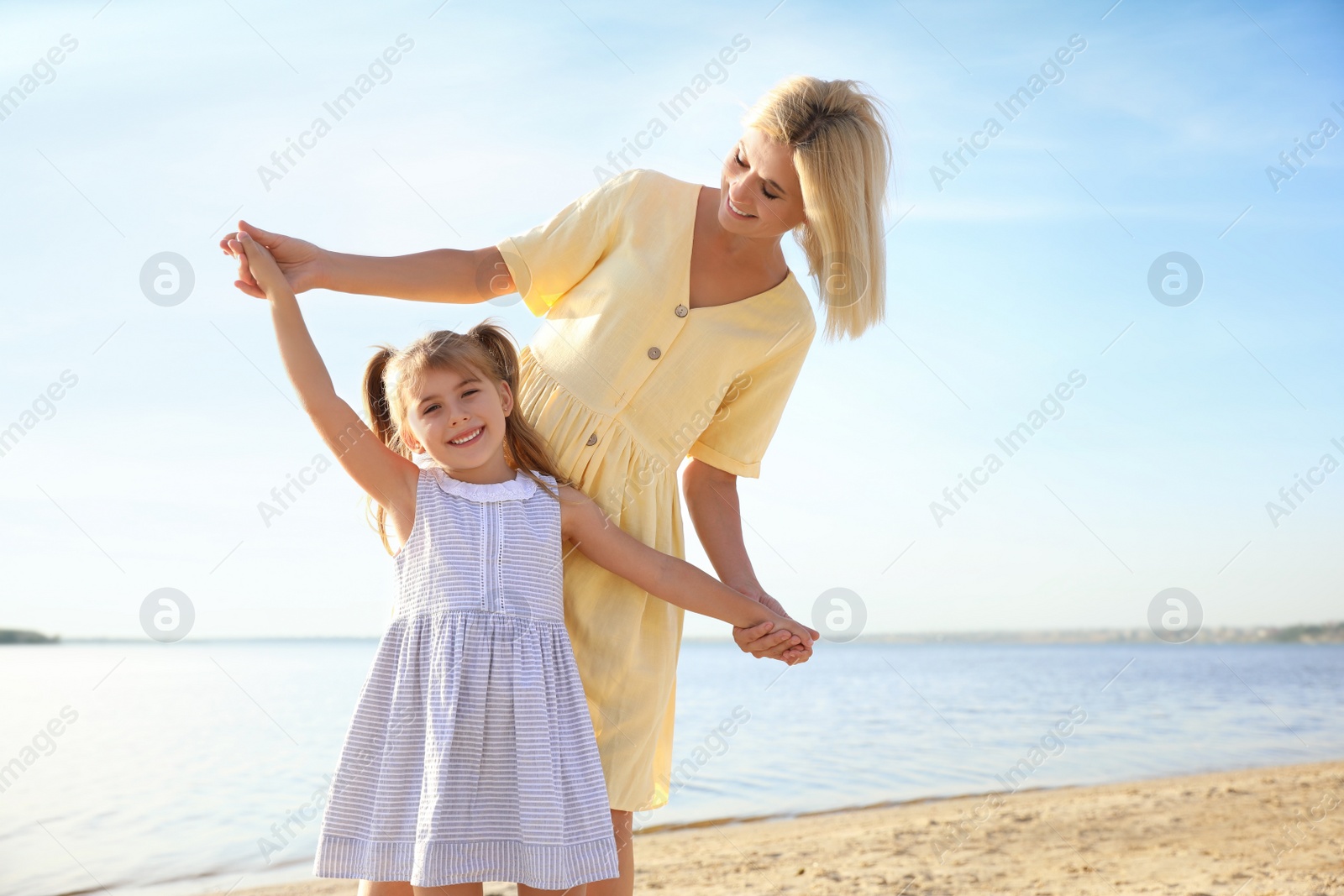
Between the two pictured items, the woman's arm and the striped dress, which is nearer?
the striped dress

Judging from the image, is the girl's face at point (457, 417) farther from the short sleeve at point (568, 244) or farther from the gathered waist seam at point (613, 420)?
the short sleeve at point (568, 244)

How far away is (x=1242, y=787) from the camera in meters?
7.42

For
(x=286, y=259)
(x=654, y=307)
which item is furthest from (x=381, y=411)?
(x=654, y=307)

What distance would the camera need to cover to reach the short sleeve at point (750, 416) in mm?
2309

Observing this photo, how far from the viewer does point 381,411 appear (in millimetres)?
2152

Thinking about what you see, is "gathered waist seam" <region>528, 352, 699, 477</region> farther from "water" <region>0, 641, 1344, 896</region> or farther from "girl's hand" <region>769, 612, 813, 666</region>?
"water" <region>0, 641, 1344, 896</region>

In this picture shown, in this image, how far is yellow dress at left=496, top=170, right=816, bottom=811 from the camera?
2.06 metres

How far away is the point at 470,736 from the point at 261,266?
90cm

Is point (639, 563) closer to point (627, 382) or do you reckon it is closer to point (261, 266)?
point (627, 382)

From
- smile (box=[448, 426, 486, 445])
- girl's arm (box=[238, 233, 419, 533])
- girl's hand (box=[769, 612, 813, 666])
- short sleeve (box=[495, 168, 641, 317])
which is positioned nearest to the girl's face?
smile (box=[448, 426, 486, 445])

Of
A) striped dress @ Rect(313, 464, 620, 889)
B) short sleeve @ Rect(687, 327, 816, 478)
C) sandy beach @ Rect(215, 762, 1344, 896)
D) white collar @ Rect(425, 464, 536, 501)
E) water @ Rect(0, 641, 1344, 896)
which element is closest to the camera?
striped dress @ Rect(313, 464, 620, 889)

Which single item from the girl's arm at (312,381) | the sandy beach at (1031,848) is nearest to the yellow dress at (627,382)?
the girl's arm at (312,381)

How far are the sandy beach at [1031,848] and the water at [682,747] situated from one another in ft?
1.93

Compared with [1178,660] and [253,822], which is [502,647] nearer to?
[253,822]
